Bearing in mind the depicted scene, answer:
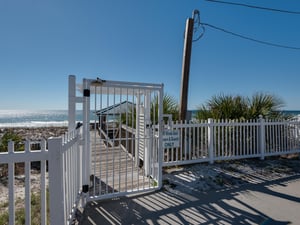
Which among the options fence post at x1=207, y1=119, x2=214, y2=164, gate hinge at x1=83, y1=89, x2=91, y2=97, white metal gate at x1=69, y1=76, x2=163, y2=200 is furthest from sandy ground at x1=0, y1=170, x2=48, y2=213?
fence post at x1=207, y1=119, x2=214, y2=164

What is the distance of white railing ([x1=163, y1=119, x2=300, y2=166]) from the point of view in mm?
5418

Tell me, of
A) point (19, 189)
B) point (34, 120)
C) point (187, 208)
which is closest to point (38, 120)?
point (34, 120)

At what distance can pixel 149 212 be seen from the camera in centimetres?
284

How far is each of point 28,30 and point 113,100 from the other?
19.9 ft

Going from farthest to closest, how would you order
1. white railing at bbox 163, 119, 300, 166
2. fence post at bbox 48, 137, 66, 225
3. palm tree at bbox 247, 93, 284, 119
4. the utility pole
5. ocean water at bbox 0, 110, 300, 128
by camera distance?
1. ocean water at bbox 0, 110, 300, 128
2. palm tree at bbox 247, 93, 284, 119
3. the utility pole
4. white railing at bbox 163, 119, 300, 166
5. fence post at bbox 48, 137, 66, 225

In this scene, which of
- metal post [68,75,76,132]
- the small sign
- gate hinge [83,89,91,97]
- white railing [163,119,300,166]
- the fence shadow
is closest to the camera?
the fence shadow

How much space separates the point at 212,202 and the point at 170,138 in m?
1.53

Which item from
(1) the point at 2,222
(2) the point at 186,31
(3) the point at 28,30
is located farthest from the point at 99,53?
(1) the point at 2,222

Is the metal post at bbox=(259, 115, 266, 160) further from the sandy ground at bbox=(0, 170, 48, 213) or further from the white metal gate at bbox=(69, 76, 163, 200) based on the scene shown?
the sandy ground at bbox=(0, 170, 48, 213)

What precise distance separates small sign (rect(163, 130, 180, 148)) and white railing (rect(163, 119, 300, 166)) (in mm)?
762

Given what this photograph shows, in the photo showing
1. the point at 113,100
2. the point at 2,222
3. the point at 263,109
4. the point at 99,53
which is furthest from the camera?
the point at 99,53

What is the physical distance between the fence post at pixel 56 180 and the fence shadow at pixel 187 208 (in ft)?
2.71

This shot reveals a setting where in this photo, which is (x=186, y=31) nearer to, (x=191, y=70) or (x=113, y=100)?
(x=191, y=70)

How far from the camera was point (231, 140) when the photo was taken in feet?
19.5
